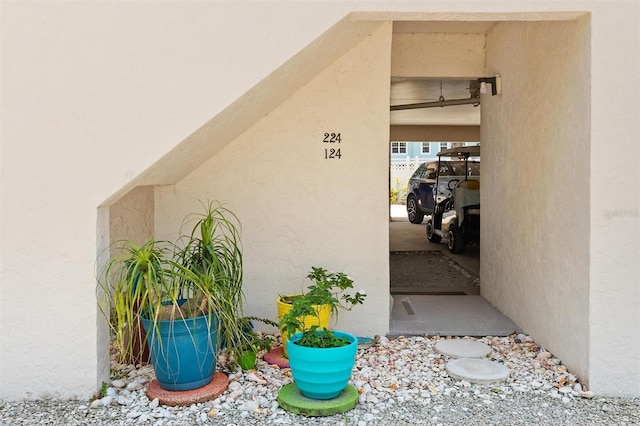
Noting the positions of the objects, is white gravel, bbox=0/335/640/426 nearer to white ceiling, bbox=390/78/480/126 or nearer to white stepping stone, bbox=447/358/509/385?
white stepping stone, bbox=447/358/509/385

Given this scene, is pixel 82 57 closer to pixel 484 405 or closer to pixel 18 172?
pixel 18 172

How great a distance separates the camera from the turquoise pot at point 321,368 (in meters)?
2.80

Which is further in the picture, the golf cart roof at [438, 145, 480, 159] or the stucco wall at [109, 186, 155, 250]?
the golf cart roof at [438, 145, 480, 159]

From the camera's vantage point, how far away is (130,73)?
9.46 ft

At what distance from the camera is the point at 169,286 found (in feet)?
9.60

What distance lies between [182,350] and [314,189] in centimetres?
165

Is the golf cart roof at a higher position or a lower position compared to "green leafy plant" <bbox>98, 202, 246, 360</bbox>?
higher

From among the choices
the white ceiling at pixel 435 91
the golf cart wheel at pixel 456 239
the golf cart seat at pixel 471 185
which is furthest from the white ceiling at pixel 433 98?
the golf cart wheel at pixel 456 239

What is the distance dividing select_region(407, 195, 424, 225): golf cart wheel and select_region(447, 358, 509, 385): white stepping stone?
9.57m

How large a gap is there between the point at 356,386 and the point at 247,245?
144 cm

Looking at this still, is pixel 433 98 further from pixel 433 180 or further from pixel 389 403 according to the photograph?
pixel 389 403

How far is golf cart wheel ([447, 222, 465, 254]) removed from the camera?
26.8 feet

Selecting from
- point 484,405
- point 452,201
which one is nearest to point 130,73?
point 484,405

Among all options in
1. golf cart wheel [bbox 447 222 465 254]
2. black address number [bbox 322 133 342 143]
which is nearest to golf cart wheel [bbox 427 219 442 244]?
golf cart wheel [bbox 447 222 465 254]
